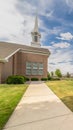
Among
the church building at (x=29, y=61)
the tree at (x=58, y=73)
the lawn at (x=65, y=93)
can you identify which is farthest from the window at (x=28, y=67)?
the lawn at (x=65, y=93)

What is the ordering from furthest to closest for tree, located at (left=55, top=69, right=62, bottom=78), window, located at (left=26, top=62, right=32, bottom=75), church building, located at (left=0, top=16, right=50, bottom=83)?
tree, located at (left=55, top=69, right=62, bottom=78) < window, located at (left=26, top=62, right=32, bottom=75) < church building, located at (left=0, top=16, right=50, bottom=83)

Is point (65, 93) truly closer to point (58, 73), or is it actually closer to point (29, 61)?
point (29, 61)

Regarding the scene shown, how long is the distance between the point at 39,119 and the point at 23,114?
32.3 inches

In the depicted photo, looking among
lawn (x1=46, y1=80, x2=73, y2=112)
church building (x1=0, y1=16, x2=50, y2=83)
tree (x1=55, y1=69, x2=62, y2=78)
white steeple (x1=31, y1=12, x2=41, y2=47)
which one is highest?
white steeple (x1=31, y1=12, x2=41, y2=47)

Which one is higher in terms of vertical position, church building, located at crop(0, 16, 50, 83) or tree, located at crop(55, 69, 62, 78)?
church building, located at crop(0, 16, 50, 83)

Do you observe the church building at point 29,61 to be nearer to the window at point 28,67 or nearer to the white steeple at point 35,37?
the window at point 28,67

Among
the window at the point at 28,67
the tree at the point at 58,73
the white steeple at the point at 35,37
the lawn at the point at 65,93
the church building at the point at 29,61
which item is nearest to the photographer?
the lawn at the point at 65,93

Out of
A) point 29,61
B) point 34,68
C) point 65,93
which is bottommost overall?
point 65,93

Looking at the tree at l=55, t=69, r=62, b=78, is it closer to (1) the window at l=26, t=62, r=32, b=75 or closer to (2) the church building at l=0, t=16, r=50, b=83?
(2) the church building at l=0, t=16, r=50, b=83

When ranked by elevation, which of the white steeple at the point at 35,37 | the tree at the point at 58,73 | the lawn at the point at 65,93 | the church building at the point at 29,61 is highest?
the white steeple at the point at 35,37

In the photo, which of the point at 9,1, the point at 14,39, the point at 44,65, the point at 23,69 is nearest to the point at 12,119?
the point at 9,1

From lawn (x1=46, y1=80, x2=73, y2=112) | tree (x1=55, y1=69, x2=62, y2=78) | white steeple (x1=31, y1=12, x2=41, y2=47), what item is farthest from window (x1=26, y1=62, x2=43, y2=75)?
lawn (x1=46, y1=80, x2=73, y2=112)

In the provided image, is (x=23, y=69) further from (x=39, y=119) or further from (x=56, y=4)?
(x=39, y=119)

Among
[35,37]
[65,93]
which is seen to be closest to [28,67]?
[35,37]
